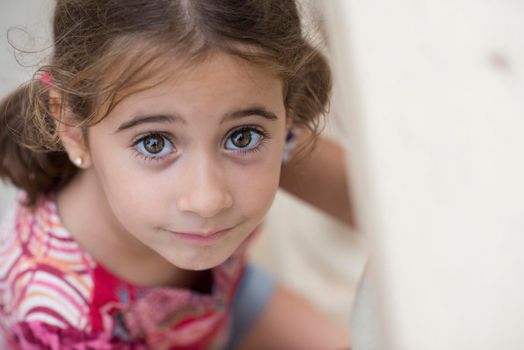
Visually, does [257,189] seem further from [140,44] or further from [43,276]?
[43,276]

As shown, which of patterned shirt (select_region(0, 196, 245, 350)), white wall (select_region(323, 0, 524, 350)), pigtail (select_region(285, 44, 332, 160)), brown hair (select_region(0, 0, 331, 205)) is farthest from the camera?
patterned shirt (select_region(0, 196, 245, 350))

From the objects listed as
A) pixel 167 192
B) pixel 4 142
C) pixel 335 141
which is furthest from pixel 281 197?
pixel 167 192

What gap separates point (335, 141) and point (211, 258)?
0.37 meters

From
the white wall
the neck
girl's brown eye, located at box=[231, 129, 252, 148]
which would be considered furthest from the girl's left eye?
the neck

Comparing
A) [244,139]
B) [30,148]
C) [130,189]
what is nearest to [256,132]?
[244,139]

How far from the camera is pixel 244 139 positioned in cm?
80

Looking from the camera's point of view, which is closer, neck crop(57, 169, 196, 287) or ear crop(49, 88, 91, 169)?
ear crop(49, 88, 91, 169)

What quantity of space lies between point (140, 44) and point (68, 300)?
36 cm

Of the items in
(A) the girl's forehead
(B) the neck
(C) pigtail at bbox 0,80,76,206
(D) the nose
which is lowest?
(B) the neck

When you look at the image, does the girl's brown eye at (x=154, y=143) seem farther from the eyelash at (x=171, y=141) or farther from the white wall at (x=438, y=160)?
the white wall at (x=438, y=160)

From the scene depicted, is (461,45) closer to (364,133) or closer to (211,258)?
(364,133)

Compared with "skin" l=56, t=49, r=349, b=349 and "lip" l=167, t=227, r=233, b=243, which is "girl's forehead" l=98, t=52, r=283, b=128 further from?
"lip" l=167, t=227, r=233, b=243

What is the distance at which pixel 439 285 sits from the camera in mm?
574

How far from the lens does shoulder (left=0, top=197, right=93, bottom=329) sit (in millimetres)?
945
